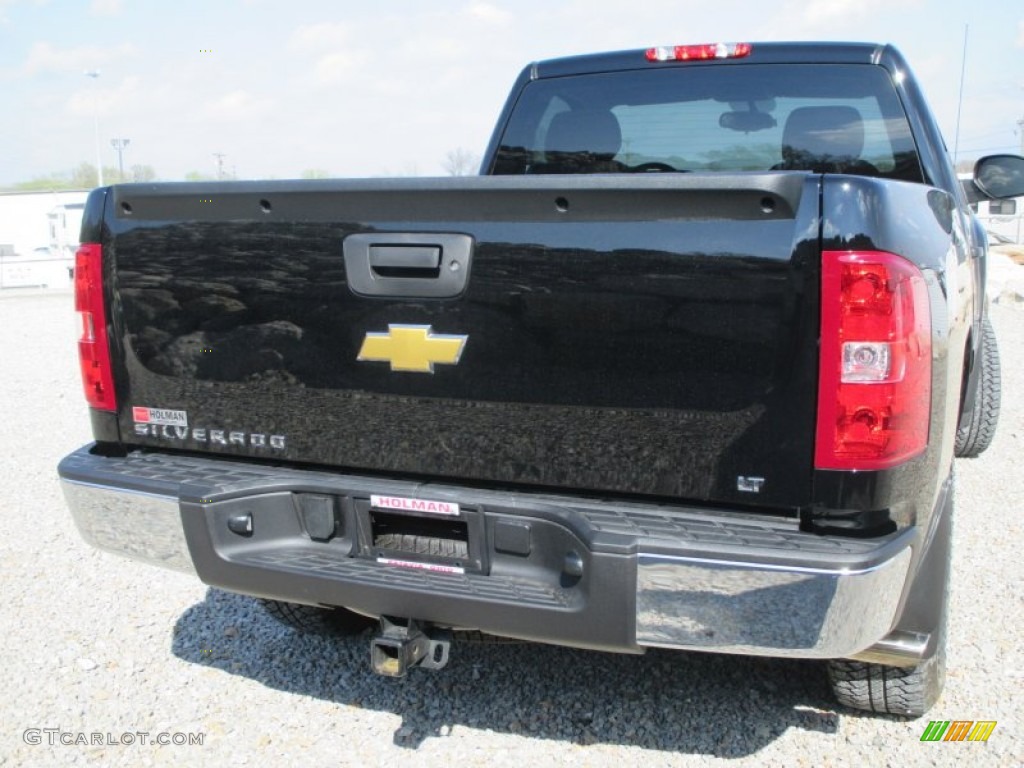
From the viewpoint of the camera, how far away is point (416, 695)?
3.10m

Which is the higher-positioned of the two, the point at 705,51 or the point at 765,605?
the point at 705,51

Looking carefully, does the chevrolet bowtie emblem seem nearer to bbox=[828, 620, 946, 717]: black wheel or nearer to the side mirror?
bbox=[828, 620, 946, 717]: black wheel

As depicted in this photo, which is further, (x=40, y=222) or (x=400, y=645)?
(x=40, y=222)

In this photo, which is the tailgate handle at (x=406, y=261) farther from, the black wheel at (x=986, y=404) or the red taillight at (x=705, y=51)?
the black wheel at (x=986, y=404)

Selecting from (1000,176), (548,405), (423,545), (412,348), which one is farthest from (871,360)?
(1000,176)

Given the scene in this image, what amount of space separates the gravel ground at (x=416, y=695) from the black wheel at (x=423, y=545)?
2.37 feet

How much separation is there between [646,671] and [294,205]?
1971 millimetres

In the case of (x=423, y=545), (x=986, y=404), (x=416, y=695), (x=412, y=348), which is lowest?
(x=416, y=695)

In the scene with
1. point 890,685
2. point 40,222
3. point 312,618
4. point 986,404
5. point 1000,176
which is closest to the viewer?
point 890,685

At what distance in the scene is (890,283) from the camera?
193cm

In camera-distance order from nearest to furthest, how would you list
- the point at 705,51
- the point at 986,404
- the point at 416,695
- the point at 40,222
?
1. the point at 416,695
2. the point at 705,51
3. the point at 986,404
4. the point at 40,222

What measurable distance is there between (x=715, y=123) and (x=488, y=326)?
6.81ft

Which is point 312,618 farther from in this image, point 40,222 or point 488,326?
point 40,222

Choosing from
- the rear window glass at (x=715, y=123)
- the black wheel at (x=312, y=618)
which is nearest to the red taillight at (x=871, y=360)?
the rear window glass at (x=715, y=123)
